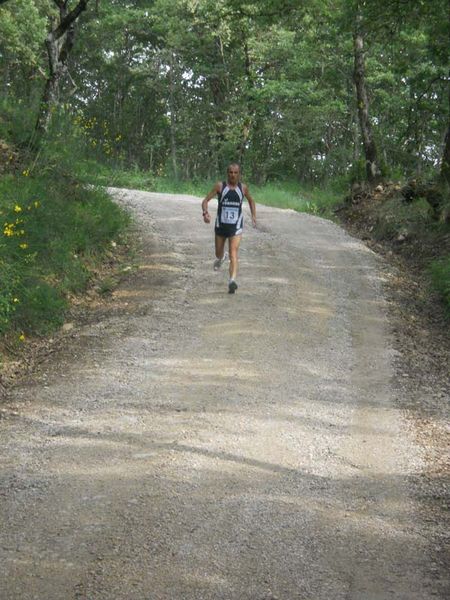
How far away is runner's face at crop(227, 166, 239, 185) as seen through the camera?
1236 cm

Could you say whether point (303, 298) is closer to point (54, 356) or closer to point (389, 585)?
point (54, 356)

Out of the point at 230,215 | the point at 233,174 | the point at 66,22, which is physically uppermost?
the point at 66,22

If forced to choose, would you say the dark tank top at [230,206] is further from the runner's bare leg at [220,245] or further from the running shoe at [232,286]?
the running shoe at [232,286]

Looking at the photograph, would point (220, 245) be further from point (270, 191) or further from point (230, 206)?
point (270, 191)

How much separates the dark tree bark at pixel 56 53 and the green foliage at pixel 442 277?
7.28 meters

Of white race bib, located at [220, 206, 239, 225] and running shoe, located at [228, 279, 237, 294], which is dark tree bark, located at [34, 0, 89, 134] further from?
running shoe, located at [228, 279, 237, 294]

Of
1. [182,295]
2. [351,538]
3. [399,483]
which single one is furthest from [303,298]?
[351,538]

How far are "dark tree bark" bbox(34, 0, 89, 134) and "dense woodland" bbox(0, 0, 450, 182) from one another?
6.62m

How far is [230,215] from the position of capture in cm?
1277

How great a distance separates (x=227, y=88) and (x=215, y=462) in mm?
34740

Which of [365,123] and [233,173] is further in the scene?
[365,123]

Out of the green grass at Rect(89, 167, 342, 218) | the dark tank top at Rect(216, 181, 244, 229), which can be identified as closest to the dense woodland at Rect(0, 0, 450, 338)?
the green grass at Rect(89, 167, 342, 218)

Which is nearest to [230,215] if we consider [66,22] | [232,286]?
[232,286]

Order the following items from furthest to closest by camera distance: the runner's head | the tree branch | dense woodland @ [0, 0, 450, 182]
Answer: dense woodland @ [0, 0, 450, 182] → the tree branch → the runner's head
